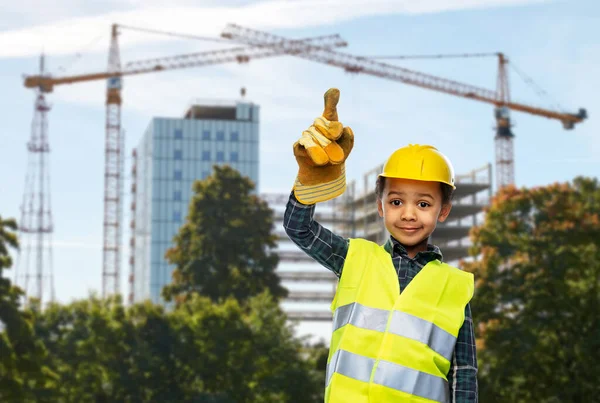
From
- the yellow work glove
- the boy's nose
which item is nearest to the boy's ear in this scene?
the boy's nose

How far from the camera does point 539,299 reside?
4206cm

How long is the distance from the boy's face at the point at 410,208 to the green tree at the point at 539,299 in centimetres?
3690

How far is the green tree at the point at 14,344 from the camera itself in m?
37.3

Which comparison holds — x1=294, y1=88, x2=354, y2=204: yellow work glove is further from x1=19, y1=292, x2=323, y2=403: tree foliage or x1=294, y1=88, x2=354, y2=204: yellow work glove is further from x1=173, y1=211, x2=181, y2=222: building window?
x1=173, y1=211, x2=181, y2=222: building window

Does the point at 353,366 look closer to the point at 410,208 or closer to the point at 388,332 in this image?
the point at 388,332

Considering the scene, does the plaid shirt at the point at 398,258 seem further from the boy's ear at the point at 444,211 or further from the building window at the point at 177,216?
the building window at the point at 177,216

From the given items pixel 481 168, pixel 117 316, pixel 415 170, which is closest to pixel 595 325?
pixel 117 316

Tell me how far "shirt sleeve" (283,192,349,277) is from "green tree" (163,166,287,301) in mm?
55851

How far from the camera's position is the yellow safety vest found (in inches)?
193

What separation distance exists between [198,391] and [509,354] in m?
14.3

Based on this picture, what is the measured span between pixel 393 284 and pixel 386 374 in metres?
0.41

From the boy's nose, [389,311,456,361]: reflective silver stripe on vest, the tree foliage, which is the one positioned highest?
the boy's nose

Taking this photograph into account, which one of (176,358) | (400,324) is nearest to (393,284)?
(400,324)

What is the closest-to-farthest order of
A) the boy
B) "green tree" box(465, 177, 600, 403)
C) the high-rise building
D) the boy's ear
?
1. the boy
2. the boy's ear
3. "green tree" box(465, 177, 600, 403)
4. the high-rise building
